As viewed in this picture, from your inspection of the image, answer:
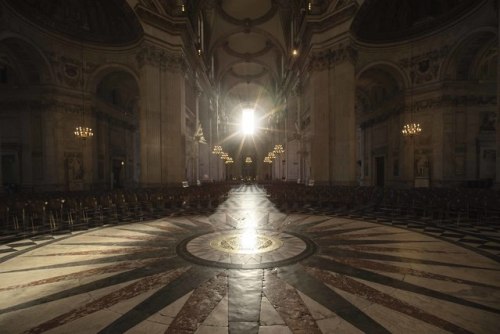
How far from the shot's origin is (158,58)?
739 inches

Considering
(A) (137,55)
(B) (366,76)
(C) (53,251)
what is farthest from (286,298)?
(B) (366,76)

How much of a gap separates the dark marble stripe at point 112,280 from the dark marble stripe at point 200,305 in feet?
3.63

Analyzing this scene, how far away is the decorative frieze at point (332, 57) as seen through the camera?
18094mm

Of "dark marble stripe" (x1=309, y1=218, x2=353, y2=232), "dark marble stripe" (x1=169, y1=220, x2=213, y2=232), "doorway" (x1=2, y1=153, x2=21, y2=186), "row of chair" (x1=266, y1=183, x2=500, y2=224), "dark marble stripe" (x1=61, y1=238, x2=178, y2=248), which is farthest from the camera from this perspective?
"doorway" (x1=2, y1=153, x2=21, y2=186)

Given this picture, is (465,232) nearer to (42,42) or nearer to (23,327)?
(23,327)

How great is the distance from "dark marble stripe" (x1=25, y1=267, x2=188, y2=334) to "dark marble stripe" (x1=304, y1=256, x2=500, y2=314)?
8.61ft

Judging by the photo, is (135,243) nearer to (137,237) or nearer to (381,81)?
(137,237)

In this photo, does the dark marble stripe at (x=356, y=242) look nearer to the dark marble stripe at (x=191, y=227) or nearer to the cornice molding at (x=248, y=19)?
the dark marble stripe at (x=191, y=227)

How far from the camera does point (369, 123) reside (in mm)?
25578

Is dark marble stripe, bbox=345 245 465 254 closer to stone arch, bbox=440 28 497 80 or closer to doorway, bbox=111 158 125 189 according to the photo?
stone arch, bbox=440 28 497 80

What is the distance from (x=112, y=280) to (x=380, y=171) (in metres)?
25.4

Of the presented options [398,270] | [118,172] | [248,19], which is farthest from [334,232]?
[248,19]

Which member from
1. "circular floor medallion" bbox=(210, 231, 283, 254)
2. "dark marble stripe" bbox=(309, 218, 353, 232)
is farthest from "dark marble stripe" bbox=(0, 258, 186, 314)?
"dark marble stripe" bbox=(309, 218, 353, 232)

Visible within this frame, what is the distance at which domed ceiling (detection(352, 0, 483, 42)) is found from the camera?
16.8 meters
